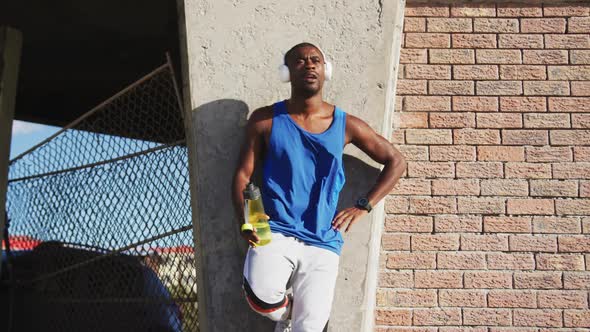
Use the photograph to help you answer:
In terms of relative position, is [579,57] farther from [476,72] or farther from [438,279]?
[438,279]

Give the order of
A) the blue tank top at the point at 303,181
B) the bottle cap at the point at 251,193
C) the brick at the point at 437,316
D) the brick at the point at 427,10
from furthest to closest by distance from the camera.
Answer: the brick at the point at 427,10
the brick at the point at 437,316
the blue tank top at the point at 303,181
the bottle cap at the point at 251,193

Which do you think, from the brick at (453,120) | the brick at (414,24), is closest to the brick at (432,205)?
the brick at (453,120)

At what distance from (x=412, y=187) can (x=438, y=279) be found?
1.90ft

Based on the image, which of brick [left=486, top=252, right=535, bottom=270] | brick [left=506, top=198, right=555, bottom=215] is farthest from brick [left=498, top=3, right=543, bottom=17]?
brick [left=486, top=252, right=535, bottom=270]

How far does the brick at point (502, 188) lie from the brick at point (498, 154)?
138 millimetres

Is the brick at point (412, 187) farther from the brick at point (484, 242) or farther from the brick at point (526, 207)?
the brick at point (526, 207)

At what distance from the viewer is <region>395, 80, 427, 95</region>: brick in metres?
4.53

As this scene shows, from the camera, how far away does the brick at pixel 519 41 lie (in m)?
4.58

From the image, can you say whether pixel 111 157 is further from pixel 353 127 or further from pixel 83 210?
pixel 353 127

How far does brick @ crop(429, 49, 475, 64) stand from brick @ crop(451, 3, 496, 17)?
0.83ft

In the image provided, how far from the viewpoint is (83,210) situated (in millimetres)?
5926

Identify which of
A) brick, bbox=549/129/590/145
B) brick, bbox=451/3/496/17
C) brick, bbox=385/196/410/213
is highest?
brick, bbox=451/3/496/17

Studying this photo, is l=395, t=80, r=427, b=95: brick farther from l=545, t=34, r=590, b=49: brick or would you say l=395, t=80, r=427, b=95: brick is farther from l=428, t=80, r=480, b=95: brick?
l=545, t=34, r=590, b=49: brick

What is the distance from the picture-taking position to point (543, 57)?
457 cm
